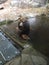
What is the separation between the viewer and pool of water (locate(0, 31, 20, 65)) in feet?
7.75

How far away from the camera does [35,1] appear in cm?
466

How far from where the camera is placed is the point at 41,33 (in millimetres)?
2947

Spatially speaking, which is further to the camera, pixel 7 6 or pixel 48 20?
pixel 7 6

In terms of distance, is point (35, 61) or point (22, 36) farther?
point (22, 36)

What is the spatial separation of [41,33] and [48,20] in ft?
2.17

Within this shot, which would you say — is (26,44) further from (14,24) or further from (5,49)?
(14,24)

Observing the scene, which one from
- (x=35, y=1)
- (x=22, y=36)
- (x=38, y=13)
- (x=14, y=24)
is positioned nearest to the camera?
(x=22, y=36)

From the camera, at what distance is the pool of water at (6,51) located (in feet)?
7.75

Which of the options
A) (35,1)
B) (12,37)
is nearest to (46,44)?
(12,37)

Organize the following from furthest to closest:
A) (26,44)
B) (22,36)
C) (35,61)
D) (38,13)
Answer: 1. (38,13)
2. (22,36)
3. (26,44)
4. (35,61)

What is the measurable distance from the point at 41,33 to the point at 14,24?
2.59ft

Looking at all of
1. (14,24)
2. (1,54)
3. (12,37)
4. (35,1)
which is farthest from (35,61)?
(35,1)

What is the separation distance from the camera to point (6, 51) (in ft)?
8.35

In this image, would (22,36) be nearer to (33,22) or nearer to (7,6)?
(33,22)
